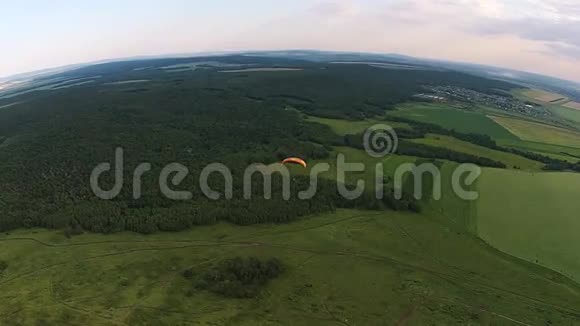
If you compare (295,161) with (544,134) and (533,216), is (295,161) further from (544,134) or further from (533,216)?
(544,134)

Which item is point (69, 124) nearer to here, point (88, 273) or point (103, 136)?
point (103, 136)

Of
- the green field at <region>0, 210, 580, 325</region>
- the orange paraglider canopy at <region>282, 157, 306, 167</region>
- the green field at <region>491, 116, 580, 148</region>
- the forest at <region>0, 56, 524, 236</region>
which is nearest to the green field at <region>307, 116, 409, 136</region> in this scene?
the forest at <region>0, 56, 524, 236</region>

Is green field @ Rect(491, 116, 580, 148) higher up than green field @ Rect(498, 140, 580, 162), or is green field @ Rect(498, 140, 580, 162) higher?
green field @ Rect(491, 116, 580, 148)

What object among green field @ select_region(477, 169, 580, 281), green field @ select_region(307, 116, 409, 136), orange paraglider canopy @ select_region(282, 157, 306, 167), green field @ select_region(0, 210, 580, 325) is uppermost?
green field @ select_region(307, 116, 409, 136)

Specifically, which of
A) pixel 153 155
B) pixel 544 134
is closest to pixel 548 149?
pixel 544 134

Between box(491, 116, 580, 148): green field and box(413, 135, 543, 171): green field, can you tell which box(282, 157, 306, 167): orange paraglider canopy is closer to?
box(413, 135, 543, 171): green field

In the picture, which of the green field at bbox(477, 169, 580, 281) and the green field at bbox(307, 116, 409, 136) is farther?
the green field at bbox(307, 116, 409, 136)
